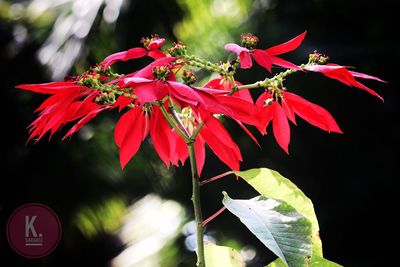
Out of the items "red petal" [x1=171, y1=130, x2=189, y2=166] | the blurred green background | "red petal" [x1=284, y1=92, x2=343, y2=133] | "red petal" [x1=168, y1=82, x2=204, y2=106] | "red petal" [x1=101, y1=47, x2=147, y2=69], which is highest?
the blurred green background

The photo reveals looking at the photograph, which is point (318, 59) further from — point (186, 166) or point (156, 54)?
point (186, 166)

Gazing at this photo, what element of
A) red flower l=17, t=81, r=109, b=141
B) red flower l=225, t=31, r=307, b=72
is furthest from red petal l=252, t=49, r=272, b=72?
red flower l=17, t=81, r=109, b=141

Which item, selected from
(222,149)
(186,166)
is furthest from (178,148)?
(186,166)

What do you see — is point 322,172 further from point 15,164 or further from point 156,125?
point 156,125

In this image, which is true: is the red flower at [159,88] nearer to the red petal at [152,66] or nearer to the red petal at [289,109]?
the red petal at [152,66]

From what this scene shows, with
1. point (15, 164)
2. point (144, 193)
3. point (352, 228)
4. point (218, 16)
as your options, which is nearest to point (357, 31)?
point (218, 16)

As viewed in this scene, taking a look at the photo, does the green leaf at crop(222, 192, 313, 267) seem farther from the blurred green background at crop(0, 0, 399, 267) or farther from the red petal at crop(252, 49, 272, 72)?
the blurred green background at crop(0, 0, 399, 267)
